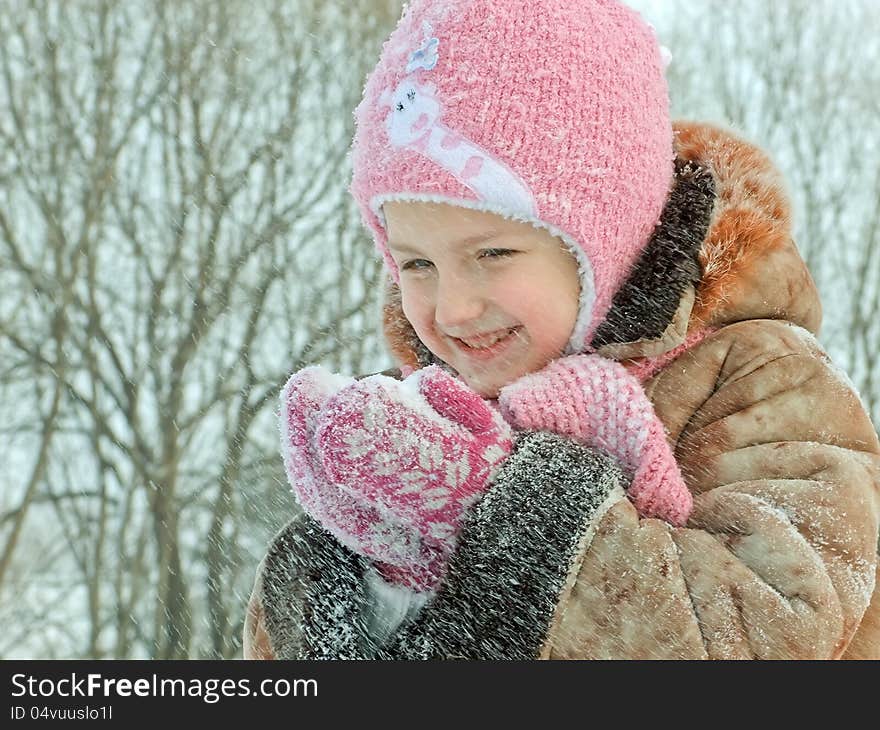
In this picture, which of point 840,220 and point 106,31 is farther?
point 840,220

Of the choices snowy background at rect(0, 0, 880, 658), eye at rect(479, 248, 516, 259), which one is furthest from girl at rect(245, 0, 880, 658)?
snowy background at rect(0, 0, 880, 658)

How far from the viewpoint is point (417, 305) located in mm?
1714

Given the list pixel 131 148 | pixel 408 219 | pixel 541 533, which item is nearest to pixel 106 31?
pixel 131 148

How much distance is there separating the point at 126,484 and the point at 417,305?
224 inches

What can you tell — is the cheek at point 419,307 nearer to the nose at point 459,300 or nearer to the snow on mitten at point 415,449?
the nose at point 459,300

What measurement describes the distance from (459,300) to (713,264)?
37 centimetres

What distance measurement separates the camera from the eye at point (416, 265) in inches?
66.3

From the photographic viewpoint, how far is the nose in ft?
5.31

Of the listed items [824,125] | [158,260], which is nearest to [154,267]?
[158,260]

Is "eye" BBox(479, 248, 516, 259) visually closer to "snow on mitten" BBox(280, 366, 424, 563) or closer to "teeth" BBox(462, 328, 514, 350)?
"teeth" BBox(462, 328, 514, 350)

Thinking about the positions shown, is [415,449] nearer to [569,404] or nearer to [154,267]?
[569,404]

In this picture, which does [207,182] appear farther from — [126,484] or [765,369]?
[765,369]

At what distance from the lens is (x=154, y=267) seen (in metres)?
7.01

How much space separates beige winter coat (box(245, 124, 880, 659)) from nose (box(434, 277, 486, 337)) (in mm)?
195
